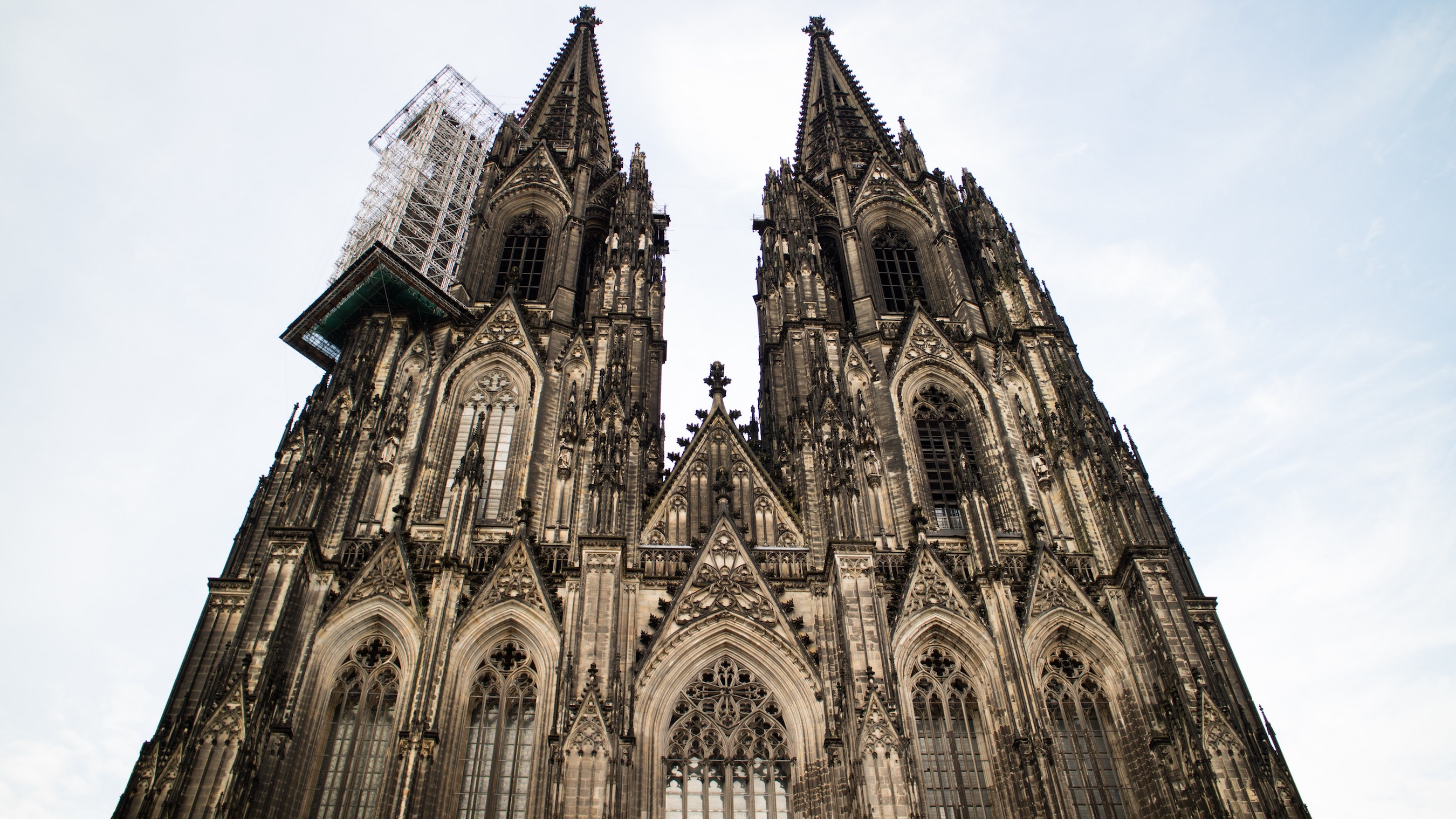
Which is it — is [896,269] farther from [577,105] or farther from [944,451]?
[577,105]

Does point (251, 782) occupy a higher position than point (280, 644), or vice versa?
point (280, 644)

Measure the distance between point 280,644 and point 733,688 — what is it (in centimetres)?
770

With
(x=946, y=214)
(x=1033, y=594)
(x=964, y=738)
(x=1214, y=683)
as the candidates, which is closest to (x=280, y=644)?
(x=964, y=738)

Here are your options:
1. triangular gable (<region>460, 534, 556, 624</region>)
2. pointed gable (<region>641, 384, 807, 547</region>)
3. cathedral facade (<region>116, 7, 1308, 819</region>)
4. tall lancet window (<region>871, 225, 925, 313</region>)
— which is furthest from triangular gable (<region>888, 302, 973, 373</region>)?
triangular gable (<region>460, 534, 556, 624</region>)

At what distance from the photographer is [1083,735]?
61.8ft

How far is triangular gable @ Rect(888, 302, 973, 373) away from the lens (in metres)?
26.7

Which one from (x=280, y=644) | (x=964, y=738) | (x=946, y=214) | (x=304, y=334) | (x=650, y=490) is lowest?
(x=964, y=738)

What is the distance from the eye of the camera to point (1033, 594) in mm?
20422

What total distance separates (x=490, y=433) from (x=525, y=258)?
331 inches

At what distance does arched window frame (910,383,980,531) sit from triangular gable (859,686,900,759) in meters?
6.50

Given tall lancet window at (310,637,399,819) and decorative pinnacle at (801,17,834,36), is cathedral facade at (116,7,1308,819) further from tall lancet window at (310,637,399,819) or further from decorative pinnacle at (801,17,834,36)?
decorative pinnacle at (801,17,834,36)

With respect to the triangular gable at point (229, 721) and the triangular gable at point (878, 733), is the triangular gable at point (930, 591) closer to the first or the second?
the triangular gable at point (878, 733)

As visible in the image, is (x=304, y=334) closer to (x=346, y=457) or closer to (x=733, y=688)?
(x=346, y=457)

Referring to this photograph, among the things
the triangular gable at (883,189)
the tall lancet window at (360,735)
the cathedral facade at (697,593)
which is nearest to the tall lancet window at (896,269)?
the triangular gable at (883,189)
